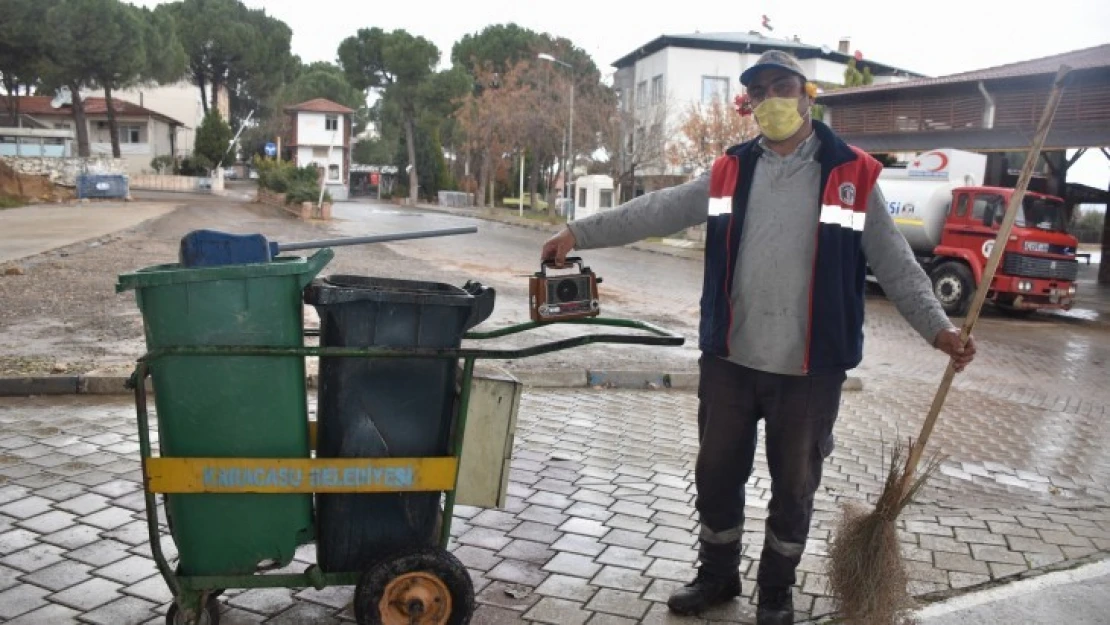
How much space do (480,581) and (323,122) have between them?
66.2 m

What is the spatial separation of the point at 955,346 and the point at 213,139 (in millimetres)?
63382

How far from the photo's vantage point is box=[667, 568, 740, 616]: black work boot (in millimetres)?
3438

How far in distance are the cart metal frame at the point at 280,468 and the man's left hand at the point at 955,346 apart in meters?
1.09

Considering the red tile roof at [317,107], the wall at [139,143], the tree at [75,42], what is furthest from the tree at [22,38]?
the red tile roof at [317,107]

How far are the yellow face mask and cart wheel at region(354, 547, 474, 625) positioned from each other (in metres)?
1.84

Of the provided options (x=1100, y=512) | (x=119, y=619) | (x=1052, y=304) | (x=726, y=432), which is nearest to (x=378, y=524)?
(x=119, y=619)

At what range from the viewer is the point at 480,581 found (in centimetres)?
366

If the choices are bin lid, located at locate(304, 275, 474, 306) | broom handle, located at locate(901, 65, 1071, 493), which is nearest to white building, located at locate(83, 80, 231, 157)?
bin lid, located at locate(304, 275, 474, 306)

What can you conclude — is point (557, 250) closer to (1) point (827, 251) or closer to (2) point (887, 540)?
(1) point (827, 251)

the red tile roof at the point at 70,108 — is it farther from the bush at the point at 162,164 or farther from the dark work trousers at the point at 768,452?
the dark work trousers at the point at 768,452

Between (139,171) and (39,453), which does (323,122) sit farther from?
(39,453)

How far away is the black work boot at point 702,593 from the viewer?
3.44 meters

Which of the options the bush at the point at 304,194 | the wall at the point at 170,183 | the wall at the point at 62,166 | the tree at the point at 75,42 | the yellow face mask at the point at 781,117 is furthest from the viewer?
the wall at the point at 170,183

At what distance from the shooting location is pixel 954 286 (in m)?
16.5
